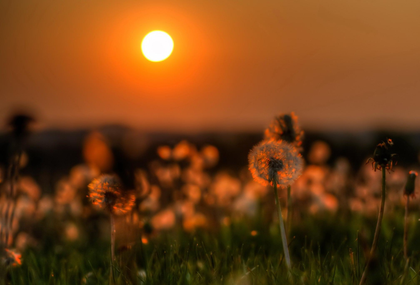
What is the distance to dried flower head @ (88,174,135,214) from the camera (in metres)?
2.25

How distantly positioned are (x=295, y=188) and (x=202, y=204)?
5.54 feet

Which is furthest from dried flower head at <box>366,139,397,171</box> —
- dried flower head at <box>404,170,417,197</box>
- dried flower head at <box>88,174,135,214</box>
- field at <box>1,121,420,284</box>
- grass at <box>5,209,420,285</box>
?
dried flower head at <box>88,174,135,214</box>

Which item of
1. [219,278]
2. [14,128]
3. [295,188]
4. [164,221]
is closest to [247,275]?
[219,278]

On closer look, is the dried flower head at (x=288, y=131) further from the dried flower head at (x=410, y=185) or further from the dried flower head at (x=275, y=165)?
the dried flower head at (x=410, y=185)

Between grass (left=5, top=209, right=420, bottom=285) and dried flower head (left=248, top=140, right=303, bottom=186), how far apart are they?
358mm

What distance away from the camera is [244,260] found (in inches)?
122

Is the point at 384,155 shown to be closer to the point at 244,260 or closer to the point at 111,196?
the point at 111,196

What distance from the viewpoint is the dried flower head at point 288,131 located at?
2791 millimetres

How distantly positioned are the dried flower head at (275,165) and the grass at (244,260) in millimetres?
358

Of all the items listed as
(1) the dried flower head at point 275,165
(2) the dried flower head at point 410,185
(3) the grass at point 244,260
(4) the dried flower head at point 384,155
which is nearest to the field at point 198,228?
(3) the grass at point 244,260

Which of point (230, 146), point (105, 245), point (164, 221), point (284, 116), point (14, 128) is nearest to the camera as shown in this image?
point (14, 128)

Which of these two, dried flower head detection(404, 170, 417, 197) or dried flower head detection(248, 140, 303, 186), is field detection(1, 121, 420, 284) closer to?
dried flower head detection(404, 170, 417, 197)

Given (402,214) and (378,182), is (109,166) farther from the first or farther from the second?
(378,182)

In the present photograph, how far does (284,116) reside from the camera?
284 cm
